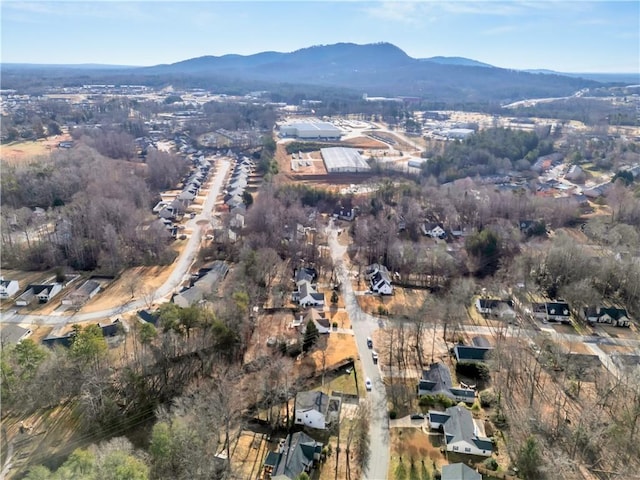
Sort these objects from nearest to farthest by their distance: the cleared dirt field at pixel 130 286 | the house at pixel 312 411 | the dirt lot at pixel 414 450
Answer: the dirt lot at pixel 414 450 < the house at pixel 312 411 < the cleared dirt field at pixel 130 286

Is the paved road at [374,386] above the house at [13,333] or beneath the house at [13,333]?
beneath

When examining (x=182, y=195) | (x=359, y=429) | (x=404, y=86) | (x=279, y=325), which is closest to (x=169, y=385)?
(x=279, y=325)

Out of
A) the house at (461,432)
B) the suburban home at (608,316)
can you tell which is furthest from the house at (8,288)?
the suburban home at (608,316)

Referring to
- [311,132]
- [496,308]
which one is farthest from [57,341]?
[311,132]

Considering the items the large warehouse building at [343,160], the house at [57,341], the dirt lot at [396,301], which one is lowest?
the dirt lot at [396,301]

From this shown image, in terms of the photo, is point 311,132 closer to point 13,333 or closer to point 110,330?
point 110,330

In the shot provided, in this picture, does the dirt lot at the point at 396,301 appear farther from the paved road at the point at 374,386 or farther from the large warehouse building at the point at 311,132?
the large warehouse building at the point at 311,132
